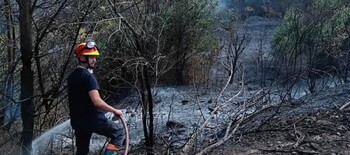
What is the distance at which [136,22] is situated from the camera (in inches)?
317

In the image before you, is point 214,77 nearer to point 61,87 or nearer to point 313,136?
point 61,87

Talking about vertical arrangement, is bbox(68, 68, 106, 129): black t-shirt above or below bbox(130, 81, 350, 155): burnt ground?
above

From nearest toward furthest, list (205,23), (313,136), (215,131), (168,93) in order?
(313,136) < (215,131) < (168,93) < (205,23)

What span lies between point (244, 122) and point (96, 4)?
3.15 metres

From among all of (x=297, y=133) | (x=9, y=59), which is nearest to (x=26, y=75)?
(x=9, y=59)

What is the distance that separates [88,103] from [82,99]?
8 cm

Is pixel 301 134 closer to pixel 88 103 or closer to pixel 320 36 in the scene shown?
pixel 88 103

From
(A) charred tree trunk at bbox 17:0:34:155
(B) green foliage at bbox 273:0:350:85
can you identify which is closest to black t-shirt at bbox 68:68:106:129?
(A) charred tree trunk at bbox 17:0:34:155

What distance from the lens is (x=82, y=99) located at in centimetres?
555

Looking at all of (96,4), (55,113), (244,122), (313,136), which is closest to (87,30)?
(96,4)

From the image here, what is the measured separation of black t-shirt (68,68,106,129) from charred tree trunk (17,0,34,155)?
2.40 metres

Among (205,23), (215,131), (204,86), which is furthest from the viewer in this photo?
(205,23)

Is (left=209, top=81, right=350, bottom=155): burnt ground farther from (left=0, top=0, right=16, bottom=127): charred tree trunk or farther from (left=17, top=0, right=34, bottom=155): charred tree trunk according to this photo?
(left=0, top=0, right=16, bottom=127): charred tree trunk

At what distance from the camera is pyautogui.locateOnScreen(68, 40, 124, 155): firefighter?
17.7 feet
